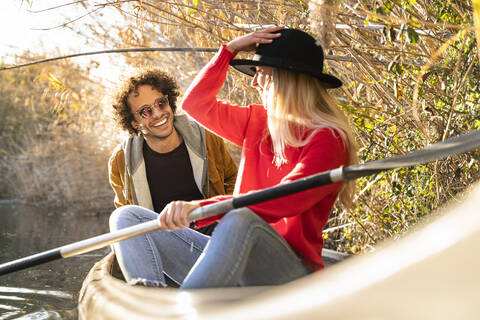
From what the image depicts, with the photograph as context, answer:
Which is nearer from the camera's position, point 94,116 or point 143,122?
point 143,122

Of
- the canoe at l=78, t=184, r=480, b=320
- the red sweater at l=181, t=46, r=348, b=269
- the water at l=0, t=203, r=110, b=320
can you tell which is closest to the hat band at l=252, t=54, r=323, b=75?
the red sweater at l=181, t=46, r=348, b=269

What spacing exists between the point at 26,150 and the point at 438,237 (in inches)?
366

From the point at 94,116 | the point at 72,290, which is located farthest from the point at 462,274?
the point at 94,116

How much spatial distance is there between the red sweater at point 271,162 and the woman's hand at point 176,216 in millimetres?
63

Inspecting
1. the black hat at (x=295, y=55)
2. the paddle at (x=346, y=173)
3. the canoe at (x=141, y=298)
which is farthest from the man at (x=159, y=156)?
the paddle at (x=346, y=173)

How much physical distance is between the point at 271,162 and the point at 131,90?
121 centimetres

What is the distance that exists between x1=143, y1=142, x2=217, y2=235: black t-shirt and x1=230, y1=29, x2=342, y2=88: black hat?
998mm

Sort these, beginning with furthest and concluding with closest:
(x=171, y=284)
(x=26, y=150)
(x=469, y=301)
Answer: (x=26, y=150), (x=171, y=284), (x=469, y=301)

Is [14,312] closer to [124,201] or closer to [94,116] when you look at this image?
[124,201]

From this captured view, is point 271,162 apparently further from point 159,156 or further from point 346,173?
point 159,156

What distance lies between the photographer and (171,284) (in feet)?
8.38

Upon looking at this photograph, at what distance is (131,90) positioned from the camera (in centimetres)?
312

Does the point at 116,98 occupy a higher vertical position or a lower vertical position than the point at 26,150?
higher

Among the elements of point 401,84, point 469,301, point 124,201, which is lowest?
point 124,201
